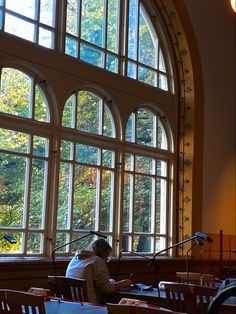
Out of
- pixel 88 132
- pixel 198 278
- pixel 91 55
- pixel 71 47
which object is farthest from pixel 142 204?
pixel 71 47

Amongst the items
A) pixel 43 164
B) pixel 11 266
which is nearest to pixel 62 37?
pixel 43 164

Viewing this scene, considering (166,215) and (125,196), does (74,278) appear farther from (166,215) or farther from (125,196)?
(166,215)

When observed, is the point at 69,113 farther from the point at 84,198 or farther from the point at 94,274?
the point at 94,274

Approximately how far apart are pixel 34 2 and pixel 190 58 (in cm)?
303

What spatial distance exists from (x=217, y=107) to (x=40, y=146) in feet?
12.8

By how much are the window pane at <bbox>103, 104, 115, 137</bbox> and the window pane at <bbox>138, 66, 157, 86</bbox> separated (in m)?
0.92

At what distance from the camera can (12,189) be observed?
20.1ft

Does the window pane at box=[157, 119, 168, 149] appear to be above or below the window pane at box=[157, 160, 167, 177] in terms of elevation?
above

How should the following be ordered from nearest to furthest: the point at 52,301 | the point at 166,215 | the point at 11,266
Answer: the point at 52,301, the point at 11,266, the point at 166,215

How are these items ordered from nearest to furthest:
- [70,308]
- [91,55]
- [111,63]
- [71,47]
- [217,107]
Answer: [70,308] < [71,47] < [91,55] < [111,63] < [217,107]

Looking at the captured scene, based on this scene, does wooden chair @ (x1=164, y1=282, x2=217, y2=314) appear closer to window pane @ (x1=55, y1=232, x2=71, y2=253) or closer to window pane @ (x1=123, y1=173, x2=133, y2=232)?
window pane @ (x1=55, y1=232, x2=71, y2=253)

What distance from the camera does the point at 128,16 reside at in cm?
797

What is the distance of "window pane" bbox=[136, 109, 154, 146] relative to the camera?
802cm

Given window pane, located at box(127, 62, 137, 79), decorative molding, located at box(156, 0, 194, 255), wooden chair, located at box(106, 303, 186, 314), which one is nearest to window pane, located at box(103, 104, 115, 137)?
window pane, located at box(127, 62, 137, 79)
